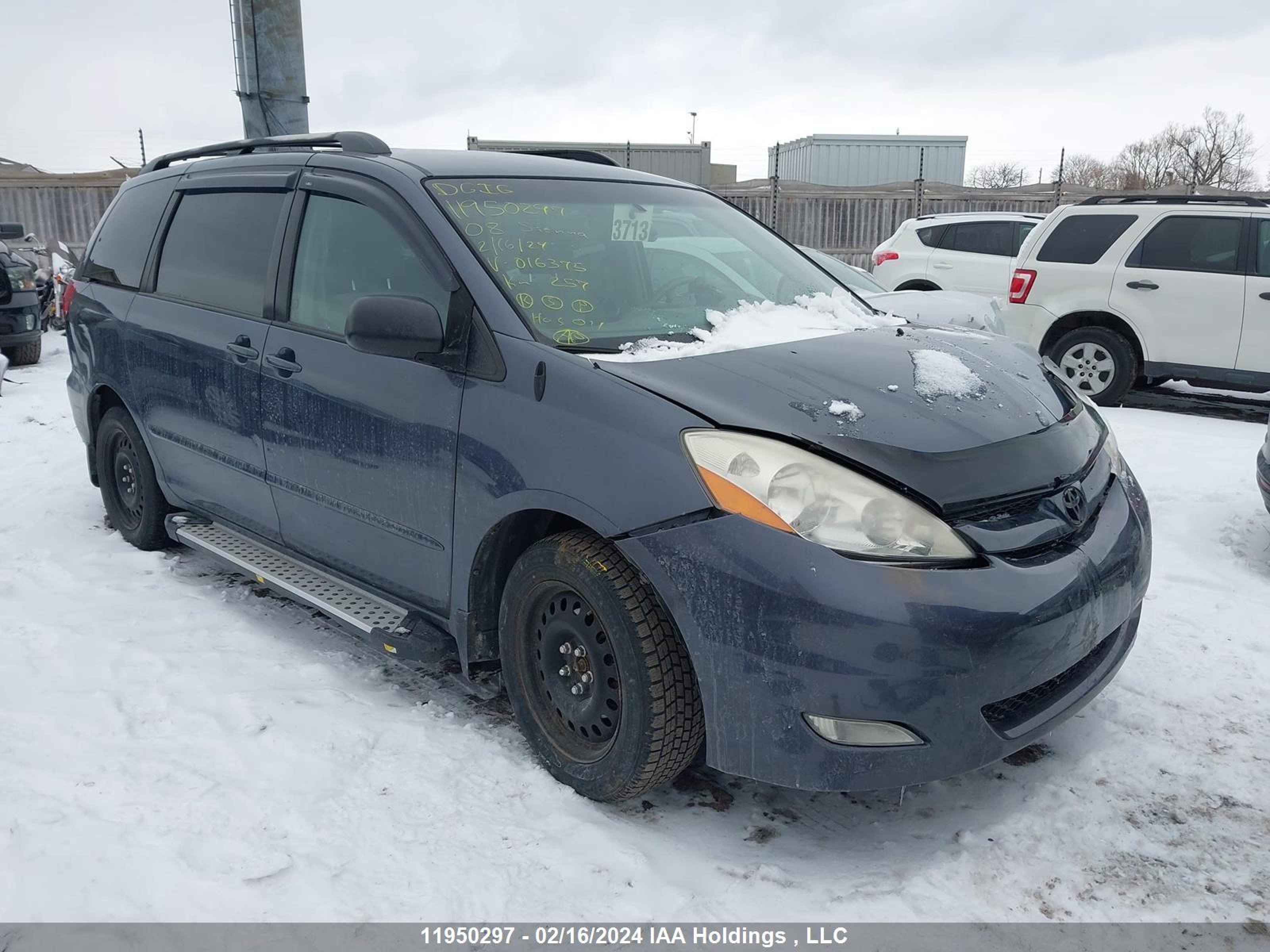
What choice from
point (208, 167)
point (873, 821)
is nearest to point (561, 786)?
point (873, 821)

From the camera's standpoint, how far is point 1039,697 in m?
2.57

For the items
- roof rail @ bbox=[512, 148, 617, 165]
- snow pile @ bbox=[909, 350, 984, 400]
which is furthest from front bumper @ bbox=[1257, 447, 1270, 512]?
roof rail @ bbox=[512, 148, 617, 165]

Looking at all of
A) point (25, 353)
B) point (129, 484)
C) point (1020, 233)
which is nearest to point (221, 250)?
point (129, 484)

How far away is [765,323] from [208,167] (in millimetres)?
2741

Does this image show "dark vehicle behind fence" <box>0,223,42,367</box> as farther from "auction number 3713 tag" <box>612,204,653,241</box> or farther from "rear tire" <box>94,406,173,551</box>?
"auction number 3713 tag" <box>612,204,653,241</box>

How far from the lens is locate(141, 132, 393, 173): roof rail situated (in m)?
3.63

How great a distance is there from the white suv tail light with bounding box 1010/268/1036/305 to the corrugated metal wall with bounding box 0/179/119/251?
1743 centimetres

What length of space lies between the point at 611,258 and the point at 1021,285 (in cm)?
684

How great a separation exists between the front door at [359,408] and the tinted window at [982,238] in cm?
923

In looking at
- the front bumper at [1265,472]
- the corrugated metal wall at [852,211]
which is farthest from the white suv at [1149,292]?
the corrugated metal wall at [852,211]

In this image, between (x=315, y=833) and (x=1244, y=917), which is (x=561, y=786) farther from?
(x=1244, y=917)

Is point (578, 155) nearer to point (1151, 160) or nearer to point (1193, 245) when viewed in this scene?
point (1193, 245)

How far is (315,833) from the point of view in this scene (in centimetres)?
268
